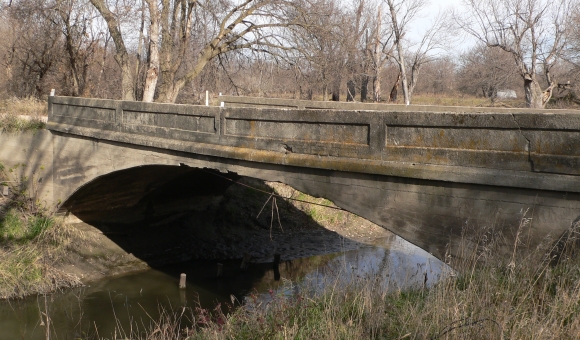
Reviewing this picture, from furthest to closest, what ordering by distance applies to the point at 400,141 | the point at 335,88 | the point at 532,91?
the point at 335,88 < the point at 532,91 < the point at 400,141

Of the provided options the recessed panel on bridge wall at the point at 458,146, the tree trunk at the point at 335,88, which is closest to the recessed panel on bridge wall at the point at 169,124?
the recessed panel on bridge wall at the point at 458,146

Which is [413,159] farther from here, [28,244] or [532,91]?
[532,91]

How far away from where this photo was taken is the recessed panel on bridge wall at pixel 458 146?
4.67m

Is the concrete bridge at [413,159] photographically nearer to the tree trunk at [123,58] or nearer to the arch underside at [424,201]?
the arch underside at [424,201]

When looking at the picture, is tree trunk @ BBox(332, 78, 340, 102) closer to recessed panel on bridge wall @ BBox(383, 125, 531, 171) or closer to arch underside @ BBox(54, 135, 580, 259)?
arch underside @ BBox(54, 135, 580, 259)

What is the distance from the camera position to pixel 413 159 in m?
5.27

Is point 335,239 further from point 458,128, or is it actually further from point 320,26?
point 458,128

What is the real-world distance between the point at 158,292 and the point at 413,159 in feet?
23.6

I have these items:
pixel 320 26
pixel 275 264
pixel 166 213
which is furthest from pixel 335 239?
pixel 320 26

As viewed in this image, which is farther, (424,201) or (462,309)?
(424,201)

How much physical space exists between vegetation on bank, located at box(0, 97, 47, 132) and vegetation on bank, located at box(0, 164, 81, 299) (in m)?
0.95

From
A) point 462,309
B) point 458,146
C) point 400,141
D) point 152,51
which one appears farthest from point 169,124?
point 152,51

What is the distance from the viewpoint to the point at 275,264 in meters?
12.4

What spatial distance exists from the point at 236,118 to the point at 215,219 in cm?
772
